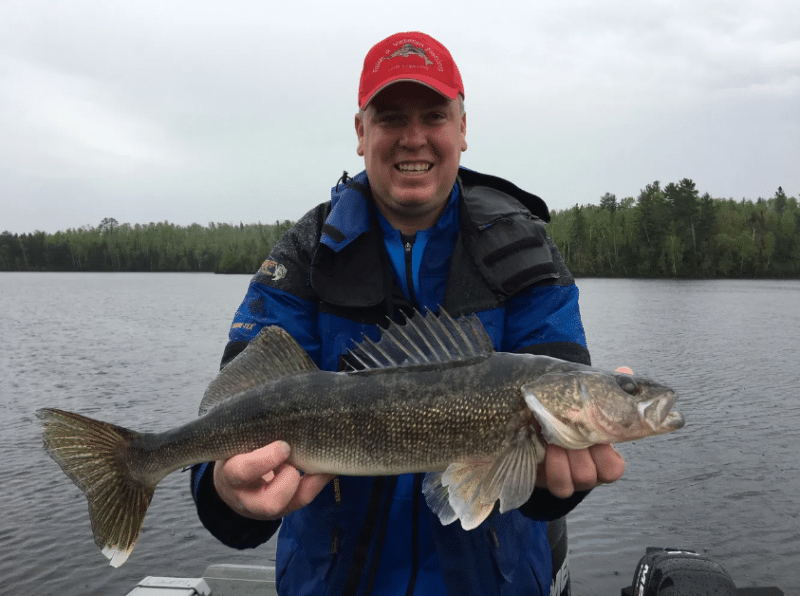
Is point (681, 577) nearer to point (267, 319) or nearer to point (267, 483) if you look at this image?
point (267, 483)

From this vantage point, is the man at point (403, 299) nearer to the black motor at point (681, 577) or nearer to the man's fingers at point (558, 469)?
the man's fingers at point (558, 469)

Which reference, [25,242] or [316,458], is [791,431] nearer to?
[316,458]

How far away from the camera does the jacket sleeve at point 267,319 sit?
9.98 feet

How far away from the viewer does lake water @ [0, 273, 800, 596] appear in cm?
921

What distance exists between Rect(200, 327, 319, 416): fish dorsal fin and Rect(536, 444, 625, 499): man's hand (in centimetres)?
115

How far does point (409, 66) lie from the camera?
3.25 meters

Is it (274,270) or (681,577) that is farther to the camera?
(681,577)

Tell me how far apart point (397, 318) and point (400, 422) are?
0.75 meters

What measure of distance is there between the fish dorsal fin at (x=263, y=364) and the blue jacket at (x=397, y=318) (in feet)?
0.68

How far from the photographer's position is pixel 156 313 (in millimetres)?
41312

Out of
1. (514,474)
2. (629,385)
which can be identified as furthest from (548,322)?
(514,474)

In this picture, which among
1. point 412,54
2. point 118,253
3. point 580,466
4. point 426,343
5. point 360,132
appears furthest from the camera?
point 118,253

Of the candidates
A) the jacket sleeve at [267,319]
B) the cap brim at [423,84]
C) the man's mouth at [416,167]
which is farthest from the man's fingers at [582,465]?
the cap brim at [423,84]

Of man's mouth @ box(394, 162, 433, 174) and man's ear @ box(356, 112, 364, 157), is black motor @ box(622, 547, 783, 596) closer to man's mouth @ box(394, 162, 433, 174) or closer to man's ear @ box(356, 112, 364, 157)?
man's mouth @ box(394, 162, 433, 174)
